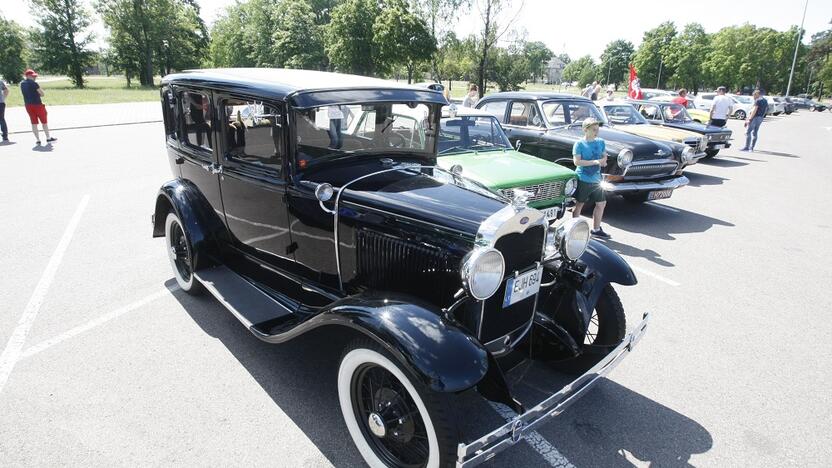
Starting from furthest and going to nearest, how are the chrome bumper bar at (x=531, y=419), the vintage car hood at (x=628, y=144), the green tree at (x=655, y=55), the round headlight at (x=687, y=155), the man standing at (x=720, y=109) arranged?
the green tree at (x=655, y=55) → the man standing at (x=720, y=109) → the round headlight at (x=687, y=155) → the vintage car hood at (x=628, y=144) → the chrome bumper bar at (x=531, y=419)

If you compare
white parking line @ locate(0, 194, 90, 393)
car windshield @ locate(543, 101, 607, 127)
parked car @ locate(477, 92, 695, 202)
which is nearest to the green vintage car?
parked car @ locate(477, 92, 695, 202)

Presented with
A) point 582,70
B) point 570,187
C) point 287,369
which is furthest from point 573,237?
point 582,70

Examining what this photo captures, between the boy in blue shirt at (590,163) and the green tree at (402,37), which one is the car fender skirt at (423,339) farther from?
the green tree at (402,37)

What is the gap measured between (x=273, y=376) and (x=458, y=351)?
171cm

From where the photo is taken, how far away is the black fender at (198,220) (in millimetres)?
4047

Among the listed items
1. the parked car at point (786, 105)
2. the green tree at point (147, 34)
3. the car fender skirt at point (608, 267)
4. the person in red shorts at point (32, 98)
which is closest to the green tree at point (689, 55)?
the parked car at point (786, 105)

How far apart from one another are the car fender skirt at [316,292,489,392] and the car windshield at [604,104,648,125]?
945 cm

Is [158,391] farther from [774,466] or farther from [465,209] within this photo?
[774,466]

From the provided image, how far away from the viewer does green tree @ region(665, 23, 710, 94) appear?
6159 centimetres

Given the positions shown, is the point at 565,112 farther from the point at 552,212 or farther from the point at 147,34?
the point at 147,34

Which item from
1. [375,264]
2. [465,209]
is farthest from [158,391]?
[465,209]

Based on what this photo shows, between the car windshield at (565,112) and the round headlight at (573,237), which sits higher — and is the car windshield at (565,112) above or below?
above

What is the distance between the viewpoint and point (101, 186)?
830 centimetres

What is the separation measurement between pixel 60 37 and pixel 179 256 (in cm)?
5525
